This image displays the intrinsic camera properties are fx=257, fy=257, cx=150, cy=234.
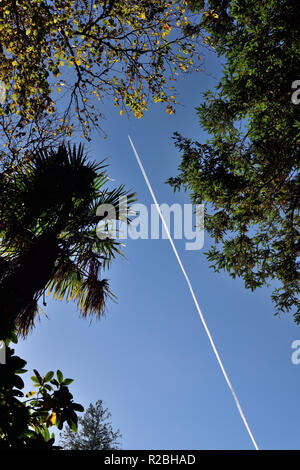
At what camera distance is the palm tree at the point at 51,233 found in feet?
11.9

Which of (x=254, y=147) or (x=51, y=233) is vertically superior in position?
(x=254, y=147)

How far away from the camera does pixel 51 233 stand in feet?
13.5

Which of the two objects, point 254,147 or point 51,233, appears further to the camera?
point 254,147

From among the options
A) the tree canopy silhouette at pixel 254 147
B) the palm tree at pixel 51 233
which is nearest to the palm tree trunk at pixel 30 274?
the palm tree at pixel 51 233

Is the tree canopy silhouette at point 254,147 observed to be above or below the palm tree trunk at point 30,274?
above

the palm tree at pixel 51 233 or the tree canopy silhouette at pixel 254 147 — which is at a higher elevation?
the tree canopy silhouette at pixel 254 147


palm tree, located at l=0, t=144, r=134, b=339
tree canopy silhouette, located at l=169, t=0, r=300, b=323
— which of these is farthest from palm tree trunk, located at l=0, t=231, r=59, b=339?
tree canopy silhouette, located at l=169, t=0, r=300, b=323

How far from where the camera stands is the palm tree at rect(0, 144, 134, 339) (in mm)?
3638

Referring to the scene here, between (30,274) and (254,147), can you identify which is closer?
(30,274)

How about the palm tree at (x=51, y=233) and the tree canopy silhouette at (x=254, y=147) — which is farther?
the tree canopy silhouette at (x=254, y=147)

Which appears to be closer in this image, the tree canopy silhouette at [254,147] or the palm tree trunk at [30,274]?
the palm tree trunk at [30,274]

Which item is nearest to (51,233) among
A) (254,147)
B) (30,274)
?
(30,274)

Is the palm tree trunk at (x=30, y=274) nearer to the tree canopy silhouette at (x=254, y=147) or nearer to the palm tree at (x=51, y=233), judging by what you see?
the palm tree at (x=51, y=233)

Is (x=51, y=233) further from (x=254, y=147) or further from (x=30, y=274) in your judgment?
(x=254, y=147)
